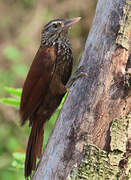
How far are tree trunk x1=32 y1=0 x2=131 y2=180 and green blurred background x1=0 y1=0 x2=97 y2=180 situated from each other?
128 inches

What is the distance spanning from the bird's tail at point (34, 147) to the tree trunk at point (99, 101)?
0.54 m

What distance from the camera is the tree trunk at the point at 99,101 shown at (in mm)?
1977

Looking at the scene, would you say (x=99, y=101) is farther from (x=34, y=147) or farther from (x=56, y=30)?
(x=56, y=30)

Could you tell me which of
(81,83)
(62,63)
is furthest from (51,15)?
(81,83)

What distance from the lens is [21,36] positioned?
6723mm

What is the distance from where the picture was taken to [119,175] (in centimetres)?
197

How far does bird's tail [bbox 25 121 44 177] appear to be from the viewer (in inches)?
107

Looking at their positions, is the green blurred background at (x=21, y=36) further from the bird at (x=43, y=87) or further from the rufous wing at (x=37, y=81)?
the rufous wing at (x=37, y=81)

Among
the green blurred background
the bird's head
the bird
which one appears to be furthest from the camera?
the green blurred background

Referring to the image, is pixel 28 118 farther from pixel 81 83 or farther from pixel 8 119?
pixel 8 119

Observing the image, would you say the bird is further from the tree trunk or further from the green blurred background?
the green blurred background

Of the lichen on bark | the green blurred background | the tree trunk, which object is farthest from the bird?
the green blurred background

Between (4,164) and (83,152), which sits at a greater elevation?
(83,152)

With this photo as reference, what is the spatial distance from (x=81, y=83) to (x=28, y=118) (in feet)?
3.72
